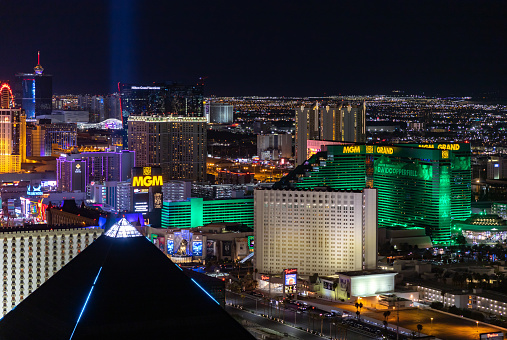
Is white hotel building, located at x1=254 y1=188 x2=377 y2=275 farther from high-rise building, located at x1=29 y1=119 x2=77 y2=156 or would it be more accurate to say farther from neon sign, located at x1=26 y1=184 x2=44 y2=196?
high-rise building, located at x1=29 y1=119 x2=77 y2=156

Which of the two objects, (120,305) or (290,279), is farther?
(290,279)

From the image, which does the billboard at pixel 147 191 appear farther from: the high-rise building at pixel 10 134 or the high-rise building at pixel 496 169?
the high-rise building at pixel 496 169

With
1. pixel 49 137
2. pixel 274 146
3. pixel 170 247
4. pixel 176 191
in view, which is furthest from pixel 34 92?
pixel 170 247

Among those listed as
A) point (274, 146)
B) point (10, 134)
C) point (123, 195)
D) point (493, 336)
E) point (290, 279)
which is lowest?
point (493, 336)

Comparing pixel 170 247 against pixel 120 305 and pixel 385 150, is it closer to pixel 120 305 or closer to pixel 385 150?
pixel 385 150

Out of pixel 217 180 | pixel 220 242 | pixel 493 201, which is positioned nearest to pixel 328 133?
pixel 217 180

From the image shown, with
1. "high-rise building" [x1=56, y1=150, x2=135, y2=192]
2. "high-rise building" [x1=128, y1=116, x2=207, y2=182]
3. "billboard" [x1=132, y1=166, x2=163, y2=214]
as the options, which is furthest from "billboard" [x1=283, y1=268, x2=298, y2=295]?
"high-rise building" [x1=128, y1=116, x2=207, y2=182]

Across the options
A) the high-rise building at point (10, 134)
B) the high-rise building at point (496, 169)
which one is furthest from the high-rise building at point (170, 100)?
the high-rise building at point (496, 169)
